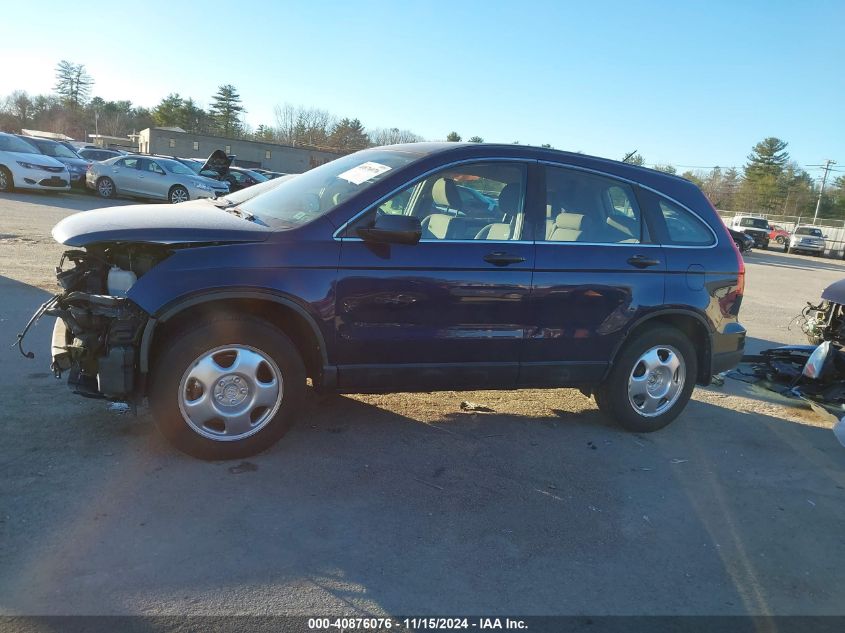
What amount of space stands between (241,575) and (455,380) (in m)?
1.87

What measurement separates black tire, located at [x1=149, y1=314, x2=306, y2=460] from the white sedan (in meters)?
17.8

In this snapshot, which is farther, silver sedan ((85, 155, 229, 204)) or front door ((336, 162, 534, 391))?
silver sedan ((85, 155, 229, 204))

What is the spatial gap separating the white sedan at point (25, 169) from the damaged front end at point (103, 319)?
56.4 feet

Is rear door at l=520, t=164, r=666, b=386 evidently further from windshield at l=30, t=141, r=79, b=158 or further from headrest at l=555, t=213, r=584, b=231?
windshield at l=30, t=141, r=79, b=158

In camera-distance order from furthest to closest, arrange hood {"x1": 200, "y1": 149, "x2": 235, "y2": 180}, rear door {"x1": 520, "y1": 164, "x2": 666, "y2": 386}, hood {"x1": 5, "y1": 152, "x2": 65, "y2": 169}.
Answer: hood {"x1": 5, "y1": 152, "x2": 65, "y2": 169} < hood {"x1": 200, "y1": 149, "x2": 235, "y2": 180} < rear door {"x1": 520, "y1": 164, "x2": 666, "y2": 386}

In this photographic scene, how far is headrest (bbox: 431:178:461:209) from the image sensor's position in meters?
4.10

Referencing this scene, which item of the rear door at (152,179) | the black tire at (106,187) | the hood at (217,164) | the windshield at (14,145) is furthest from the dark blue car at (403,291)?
the black tire at (106,187)

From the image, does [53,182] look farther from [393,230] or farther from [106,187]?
[393,230]

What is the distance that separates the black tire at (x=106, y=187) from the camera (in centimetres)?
2023

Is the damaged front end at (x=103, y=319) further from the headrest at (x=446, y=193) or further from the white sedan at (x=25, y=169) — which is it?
the white sedan at (x=25, y=169)

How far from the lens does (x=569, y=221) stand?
4.42 metres

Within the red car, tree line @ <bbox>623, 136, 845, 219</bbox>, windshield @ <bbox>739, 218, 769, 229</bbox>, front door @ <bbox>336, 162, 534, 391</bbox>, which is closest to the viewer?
front door @ <bbox>336, 162, 534, 391</bbox>

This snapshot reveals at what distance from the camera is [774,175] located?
72.2m

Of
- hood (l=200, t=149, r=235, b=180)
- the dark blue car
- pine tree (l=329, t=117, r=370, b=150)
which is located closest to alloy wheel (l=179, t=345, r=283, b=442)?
the dark blue car
